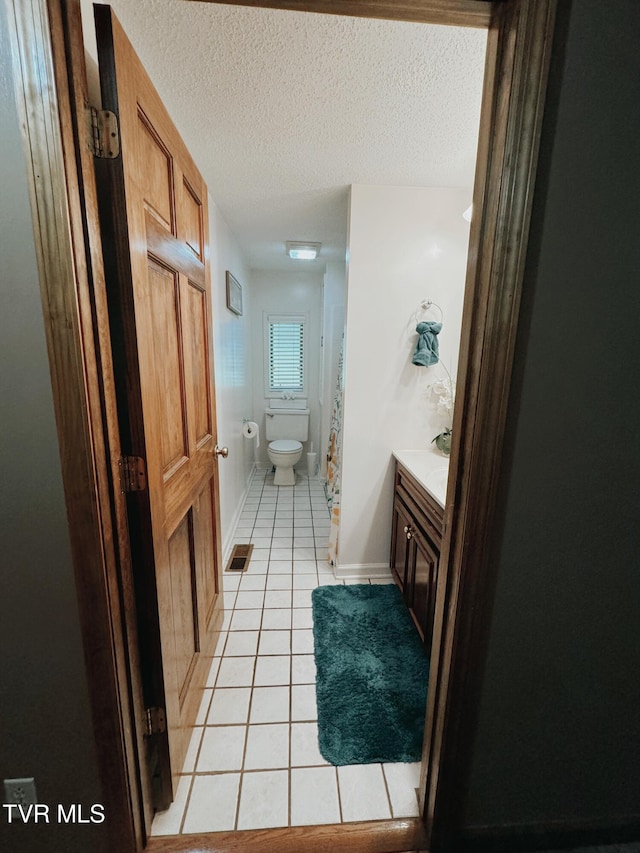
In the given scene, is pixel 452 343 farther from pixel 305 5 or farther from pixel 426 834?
pixel 426 834

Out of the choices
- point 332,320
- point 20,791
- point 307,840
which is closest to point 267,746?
point 307,840

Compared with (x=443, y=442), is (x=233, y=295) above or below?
above

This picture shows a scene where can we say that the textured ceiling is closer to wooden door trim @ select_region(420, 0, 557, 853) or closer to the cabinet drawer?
wooden door trim @ select_region(420, 0, 557, 853)

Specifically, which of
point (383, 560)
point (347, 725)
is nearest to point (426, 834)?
point (347, 725)

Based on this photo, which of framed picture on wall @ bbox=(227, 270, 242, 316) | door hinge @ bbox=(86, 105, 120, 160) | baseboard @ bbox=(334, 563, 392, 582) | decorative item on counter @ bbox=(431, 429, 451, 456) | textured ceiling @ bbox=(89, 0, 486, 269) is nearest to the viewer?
door hinge @ bbox=(86, 105, 120, 160)

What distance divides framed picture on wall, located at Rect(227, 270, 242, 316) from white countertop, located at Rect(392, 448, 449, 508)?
172cm

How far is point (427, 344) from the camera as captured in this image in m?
2.07

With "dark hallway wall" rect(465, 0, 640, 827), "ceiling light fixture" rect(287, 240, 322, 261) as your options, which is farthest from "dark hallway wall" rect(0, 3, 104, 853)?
"ceiling light fixture" rect(287, 240, 322, 261)

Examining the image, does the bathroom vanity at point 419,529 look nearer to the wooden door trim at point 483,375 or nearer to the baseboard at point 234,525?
the wooden door trim at point 483,375

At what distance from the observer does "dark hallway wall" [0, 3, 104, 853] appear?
0.67m

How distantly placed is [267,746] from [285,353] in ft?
12.2

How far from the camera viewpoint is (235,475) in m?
3.08

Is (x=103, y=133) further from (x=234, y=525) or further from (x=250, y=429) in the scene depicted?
(x=250, y=429)

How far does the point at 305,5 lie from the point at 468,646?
149 cm
